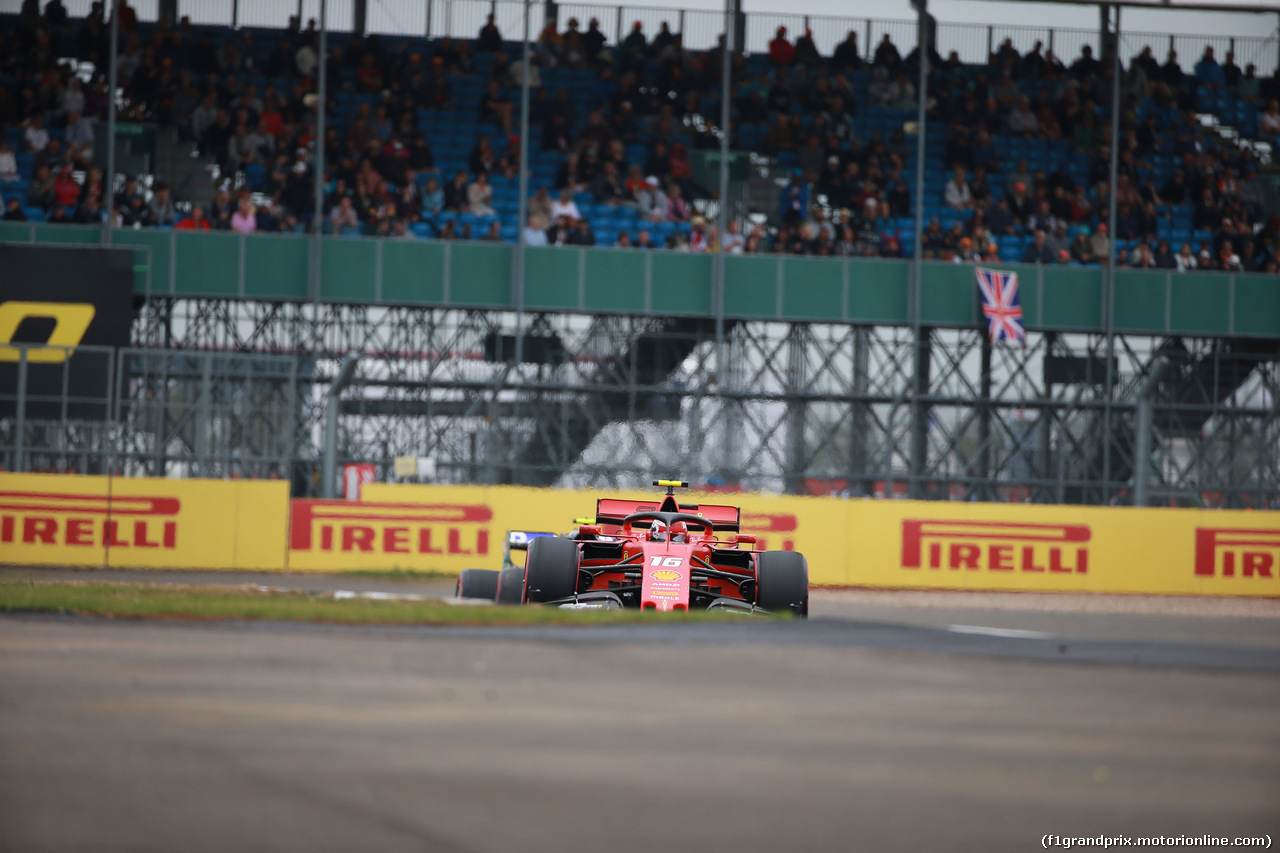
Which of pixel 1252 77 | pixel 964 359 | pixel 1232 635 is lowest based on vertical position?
pixel 1232 635

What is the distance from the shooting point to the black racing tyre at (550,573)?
1178cm

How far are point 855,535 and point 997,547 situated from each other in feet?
6.43

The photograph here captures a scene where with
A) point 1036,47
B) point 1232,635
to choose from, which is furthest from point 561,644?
point 1036,47

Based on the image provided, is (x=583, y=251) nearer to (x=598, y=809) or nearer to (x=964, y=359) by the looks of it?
(x=964, y=359)

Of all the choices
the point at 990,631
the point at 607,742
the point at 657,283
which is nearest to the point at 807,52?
the point at 657,283

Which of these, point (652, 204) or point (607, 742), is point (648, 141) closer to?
point (652, 204)

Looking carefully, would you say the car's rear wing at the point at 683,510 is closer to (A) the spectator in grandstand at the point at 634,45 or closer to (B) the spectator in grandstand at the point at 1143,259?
(B) the spectator in grandstand at the point at 1143,259

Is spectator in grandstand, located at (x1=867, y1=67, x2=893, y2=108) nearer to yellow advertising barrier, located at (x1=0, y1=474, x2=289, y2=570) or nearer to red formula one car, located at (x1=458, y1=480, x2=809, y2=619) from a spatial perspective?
yellow advertising barrier, located at (x1=0, y1=474, x2=289, y2=570)

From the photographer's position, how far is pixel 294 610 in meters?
10.8

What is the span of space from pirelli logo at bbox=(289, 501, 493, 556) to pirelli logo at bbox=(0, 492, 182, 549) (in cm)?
171

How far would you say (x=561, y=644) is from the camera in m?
8.76

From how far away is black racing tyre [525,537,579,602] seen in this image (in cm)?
1178

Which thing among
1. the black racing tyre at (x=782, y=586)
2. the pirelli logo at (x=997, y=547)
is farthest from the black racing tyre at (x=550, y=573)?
the pirelli logo at (x=997, y=547)

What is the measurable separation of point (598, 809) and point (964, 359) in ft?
80.6
